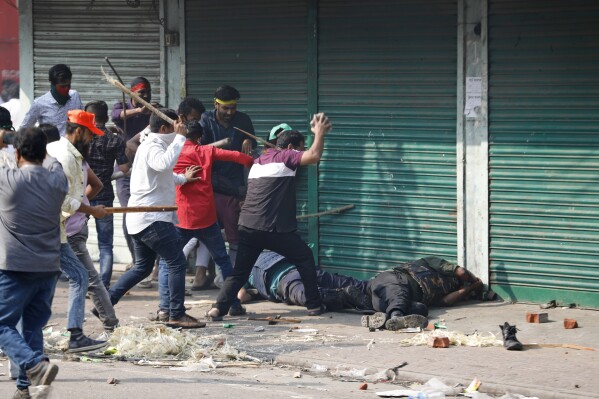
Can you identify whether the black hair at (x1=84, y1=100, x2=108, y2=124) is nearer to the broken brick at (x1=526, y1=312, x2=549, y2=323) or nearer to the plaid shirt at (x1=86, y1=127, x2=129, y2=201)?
the plaid shirt at (x1=86, y1=127, x2=129, y2=201)

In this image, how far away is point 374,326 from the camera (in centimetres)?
999

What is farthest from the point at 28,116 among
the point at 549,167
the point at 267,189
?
the point at 549,167

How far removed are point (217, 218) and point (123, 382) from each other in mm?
4151

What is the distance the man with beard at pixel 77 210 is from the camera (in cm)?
896

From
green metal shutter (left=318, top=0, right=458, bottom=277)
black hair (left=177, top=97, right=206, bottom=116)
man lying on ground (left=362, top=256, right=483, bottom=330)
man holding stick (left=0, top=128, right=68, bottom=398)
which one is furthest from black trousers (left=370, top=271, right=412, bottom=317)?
man holding stick (left=0, top=128, right=68, bottom=398)

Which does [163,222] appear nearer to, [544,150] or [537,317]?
[537,317]

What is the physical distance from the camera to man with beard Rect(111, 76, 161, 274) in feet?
40.6

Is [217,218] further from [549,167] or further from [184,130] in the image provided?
[549,167]

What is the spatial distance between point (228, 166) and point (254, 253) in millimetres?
1921

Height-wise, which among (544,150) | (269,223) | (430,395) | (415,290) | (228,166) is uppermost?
(544,150)

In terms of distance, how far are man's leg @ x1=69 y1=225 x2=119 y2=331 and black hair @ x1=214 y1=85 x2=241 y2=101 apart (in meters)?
2.73

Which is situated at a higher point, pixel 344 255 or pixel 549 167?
pixel 549 167

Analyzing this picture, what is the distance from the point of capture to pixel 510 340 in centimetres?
903

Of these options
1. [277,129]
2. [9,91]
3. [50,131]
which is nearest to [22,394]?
[50,131]
